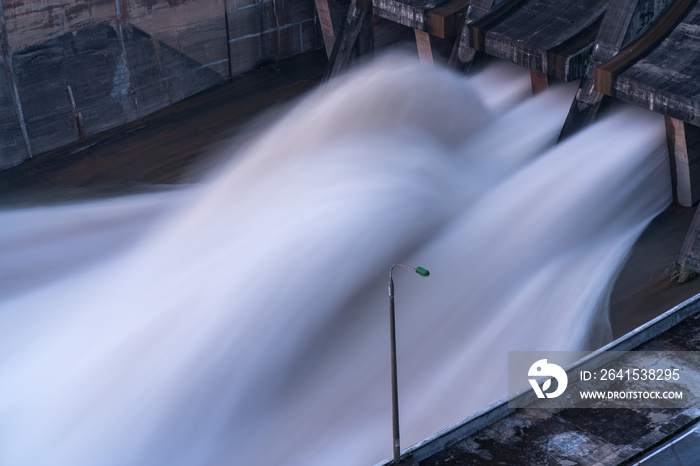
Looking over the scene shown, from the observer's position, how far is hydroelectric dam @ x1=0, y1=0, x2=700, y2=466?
2578 cm

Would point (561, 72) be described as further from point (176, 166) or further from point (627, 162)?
point (176, 166)

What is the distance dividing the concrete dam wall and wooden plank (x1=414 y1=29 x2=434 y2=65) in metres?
8.12

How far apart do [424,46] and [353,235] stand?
14.0m

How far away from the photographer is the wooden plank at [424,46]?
4259 centimetres

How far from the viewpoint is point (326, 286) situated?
100 ft

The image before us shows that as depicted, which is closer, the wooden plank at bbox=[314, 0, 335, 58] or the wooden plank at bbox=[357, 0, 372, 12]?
the wooden plank at bbox=[357, 0, 372, 12]

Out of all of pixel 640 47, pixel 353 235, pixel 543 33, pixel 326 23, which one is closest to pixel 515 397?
pixel 353 235

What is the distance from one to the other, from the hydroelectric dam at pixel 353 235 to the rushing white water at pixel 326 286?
0.30ft

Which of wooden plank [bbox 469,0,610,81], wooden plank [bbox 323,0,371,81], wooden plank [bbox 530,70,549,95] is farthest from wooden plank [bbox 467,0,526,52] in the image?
wooden plank [bbox 323,0,371,81]

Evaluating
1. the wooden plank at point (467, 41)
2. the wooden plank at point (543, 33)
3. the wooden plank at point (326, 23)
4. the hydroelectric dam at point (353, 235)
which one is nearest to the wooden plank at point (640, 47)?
the hydroelectric dam at point (353, 235)

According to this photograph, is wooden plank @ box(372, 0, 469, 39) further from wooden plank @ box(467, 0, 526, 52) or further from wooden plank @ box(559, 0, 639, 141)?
wooden plank @ box(559, 0, 639, 141)

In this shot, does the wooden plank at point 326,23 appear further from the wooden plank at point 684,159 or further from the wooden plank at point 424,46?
the wooden plank at point 684,159

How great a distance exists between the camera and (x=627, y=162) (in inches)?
1318

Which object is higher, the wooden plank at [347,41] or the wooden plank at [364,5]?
the wooden plank at [364,5]
